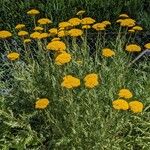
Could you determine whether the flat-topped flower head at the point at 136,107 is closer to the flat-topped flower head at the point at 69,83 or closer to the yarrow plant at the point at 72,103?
the yarrow plant at the point at 72,103

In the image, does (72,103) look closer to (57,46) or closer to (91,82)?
(91,82)

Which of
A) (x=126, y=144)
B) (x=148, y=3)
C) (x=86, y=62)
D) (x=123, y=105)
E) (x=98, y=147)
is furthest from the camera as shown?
(x=148, y=3)

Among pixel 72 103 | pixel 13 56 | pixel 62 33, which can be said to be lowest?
pixel 72 103

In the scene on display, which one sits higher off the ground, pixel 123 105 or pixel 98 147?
pixel 123 105

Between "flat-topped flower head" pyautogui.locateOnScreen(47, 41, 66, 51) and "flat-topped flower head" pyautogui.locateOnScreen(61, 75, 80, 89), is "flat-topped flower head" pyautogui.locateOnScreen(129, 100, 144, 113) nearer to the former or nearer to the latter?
"flat-topped flower head" pyautogui.locateOnScreen(61, 75, 80, 89)

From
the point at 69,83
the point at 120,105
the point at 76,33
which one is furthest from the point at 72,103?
the point at 76,33

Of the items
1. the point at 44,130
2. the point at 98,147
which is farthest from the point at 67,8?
the point at 98,147

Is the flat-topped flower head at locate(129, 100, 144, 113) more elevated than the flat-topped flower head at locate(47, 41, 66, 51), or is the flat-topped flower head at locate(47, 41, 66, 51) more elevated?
the flat-topped flower head at locate(47, 41, 66, 51)

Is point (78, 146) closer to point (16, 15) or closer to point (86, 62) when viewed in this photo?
point (86, 62)

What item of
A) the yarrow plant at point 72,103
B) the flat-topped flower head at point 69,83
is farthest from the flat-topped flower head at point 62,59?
the flat-topped flower head at point 69,83

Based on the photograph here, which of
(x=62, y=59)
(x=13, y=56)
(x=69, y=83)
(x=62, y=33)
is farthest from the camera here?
(x=62, y=33)

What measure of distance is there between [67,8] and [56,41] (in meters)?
2.09

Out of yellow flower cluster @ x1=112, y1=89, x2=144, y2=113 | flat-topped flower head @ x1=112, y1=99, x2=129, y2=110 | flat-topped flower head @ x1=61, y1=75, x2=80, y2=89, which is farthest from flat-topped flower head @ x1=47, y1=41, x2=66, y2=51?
flat-topped flower head @ x1=112, y1=99, x2=129, y2=110

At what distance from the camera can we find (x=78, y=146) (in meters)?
4.83
